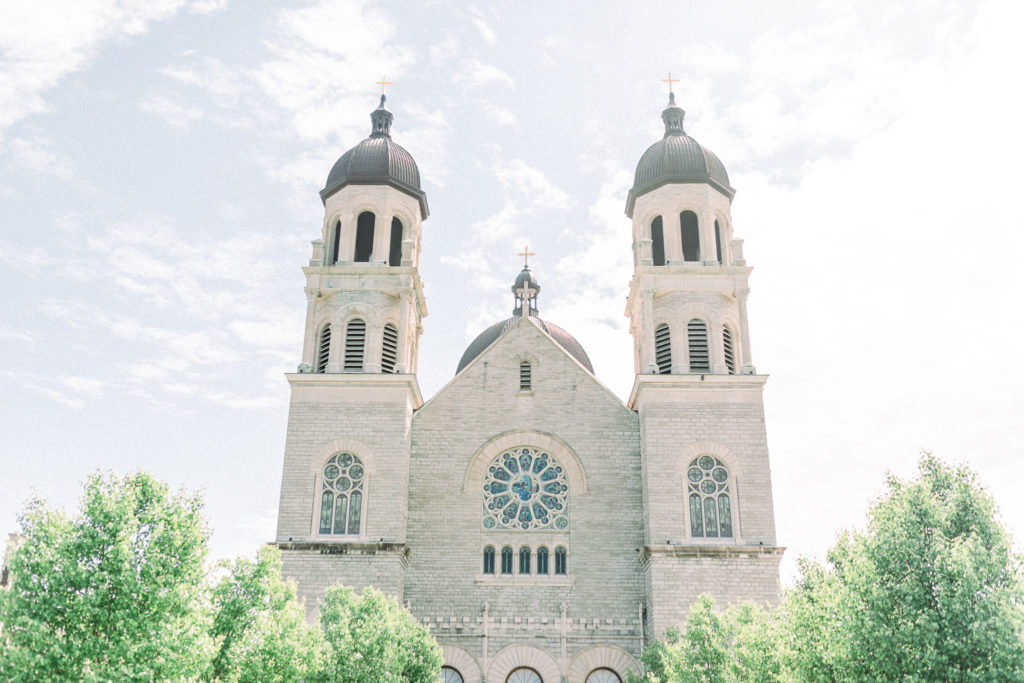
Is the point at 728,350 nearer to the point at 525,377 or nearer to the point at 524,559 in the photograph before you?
the point at 525,377

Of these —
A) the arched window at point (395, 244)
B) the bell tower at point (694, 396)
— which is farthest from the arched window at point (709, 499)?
the arched window at point (395, 244)

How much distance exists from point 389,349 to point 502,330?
13858mm

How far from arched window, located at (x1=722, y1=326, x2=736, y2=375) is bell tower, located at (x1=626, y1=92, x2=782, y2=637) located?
0.04 meters

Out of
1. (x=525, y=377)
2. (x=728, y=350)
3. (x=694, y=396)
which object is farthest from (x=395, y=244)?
(x=728, y=350)

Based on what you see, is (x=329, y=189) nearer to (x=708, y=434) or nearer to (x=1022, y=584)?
(x=708, y=434)

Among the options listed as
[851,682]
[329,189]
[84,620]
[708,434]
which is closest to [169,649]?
[84,620]

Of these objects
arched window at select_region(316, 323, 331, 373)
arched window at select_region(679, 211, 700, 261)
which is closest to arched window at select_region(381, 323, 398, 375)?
arched window at select_region(316, 323, 331, 373)

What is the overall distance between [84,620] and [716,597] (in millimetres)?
18362

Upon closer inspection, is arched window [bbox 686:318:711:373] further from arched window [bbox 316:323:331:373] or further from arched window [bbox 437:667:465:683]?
arched window [bbox 316:323:331:373]

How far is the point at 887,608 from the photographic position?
1426cm

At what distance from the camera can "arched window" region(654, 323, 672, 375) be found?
31141mm

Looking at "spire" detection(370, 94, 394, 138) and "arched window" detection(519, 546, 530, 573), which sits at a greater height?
"spire" detection(370, 94, 394, 138)

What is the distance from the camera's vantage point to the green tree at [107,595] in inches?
574

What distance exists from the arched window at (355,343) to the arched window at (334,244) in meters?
2.87
